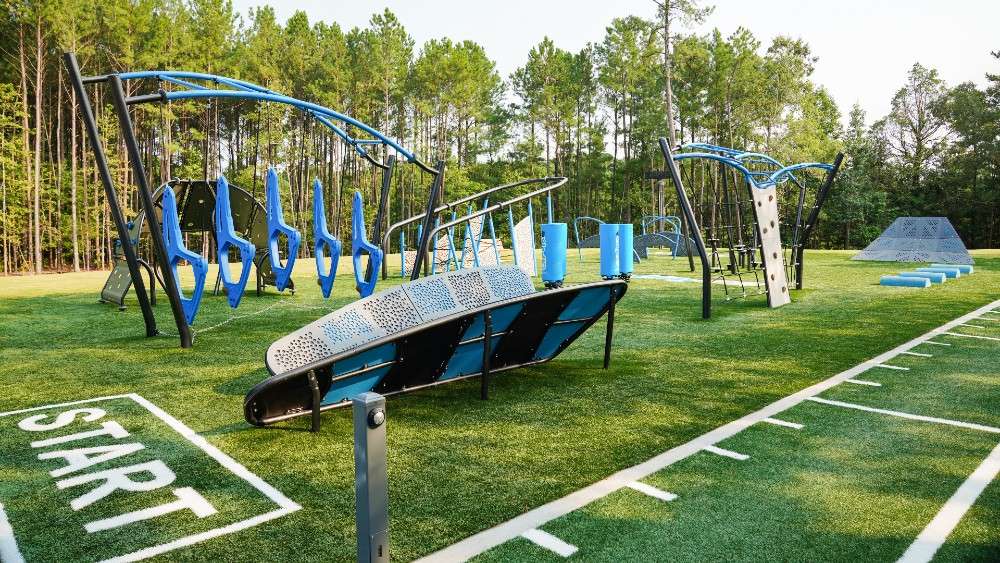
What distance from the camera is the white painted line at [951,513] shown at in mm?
2238

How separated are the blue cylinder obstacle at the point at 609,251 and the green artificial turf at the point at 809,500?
29.8ft

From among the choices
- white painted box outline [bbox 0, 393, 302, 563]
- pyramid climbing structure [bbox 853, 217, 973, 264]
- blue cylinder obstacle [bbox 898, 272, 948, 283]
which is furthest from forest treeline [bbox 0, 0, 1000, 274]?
white painted box outline [bbox 0, 393, 302, 563]

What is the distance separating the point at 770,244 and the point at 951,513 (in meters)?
7.27

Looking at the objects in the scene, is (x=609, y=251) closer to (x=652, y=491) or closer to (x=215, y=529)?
(x=652, y=491)

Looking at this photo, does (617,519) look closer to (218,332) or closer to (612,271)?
(218,332)

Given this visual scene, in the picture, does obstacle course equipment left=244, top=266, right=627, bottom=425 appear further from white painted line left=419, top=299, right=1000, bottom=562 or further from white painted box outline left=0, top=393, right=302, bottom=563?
white painted line left=419, top=299, right=1000, bottom=562

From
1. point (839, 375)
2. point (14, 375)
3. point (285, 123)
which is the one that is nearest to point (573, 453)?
point (839, 375)

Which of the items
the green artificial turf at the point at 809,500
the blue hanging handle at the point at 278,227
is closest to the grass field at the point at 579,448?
the green artificial turf at the point at 809,500

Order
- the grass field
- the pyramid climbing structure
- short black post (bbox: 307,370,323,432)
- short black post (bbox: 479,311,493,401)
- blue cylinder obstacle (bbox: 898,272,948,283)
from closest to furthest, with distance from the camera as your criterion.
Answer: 1. the grass field
2. short black post (bbox: 307,370,323,432)
3. short black post (bbox: 479,311,493,401)
4. blue cylinder obstacle (bbox: 898,272,948,283)
5. the pyramid climbing structure

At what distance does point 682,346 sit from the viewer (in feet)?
20.7

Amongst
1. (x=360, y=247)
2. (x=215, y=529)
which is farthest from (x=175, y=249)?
(x=215, y=529)

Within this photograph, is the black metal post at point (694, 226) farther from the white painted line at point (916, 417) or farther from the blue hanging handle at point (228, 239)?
the blue hanging handle at point (228, 239)

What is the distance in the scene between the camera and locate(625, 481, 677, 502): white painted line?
2727mm

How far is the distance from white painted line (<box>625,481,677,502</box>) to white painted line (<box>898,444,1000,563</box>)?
2.83 feet
